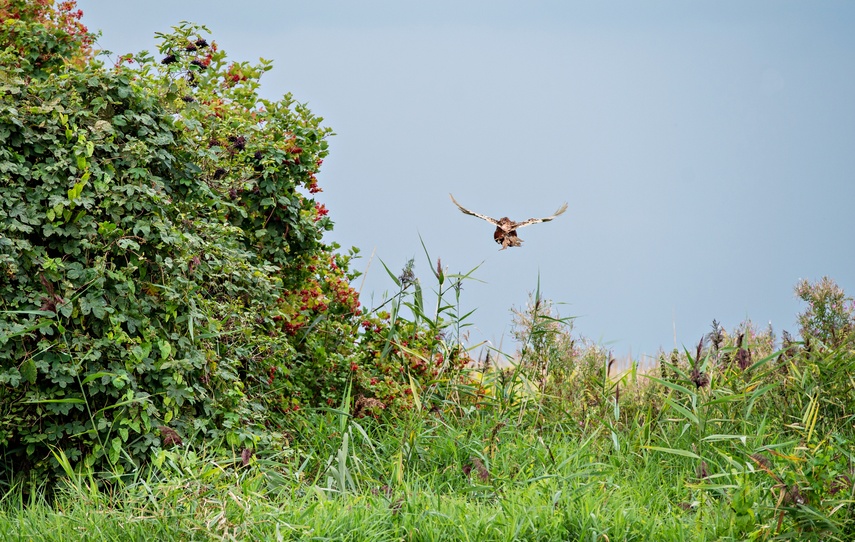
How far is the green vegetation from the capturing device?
3.71m

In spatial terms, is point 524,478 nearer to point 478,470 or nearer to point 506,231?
point 478,470

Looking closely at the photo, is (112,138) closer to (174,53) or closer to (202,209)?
(202,209)

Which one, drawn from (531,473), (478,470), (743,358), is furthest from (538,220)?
(478,470)

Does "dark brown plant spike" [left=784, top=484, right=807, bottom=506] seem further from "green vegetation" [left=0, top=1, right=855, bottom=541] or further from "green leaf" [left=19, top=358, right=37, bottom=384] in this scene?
"green leaf" [left=19, top=358, right=37, bottom=384]

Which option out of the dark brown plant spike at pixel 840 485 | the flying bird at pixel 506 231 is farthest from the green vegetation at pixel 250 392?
the flying bird at pixel 506 231

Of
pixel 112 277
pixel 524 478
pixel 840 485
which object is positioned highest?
pixel 112 277

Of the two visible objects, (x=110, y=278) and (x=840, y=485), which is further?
(x=110, y=278)

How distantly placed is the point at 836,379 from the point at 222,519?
158 inches

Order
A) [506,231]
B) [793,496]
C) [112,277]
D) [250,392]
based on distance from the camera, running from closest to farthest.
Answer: [793,496]
[112,277]
[250,392]
[506,231]

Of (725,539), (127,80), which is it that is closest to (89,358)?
(127,80)

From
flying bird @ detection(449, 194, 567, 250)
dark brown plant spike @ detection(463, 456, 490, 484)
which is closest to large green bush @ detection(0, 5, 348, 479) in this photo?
dark brown plant spike @ detection(463, 456, 490, 484)

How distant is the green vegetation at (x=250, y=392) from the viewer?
12.2 feet

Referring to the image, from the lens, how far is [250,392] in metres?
5.28

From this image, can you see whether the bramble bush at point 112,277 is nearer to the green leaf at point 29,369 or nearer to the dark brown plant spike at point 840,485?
the green leaf at point 29,369
